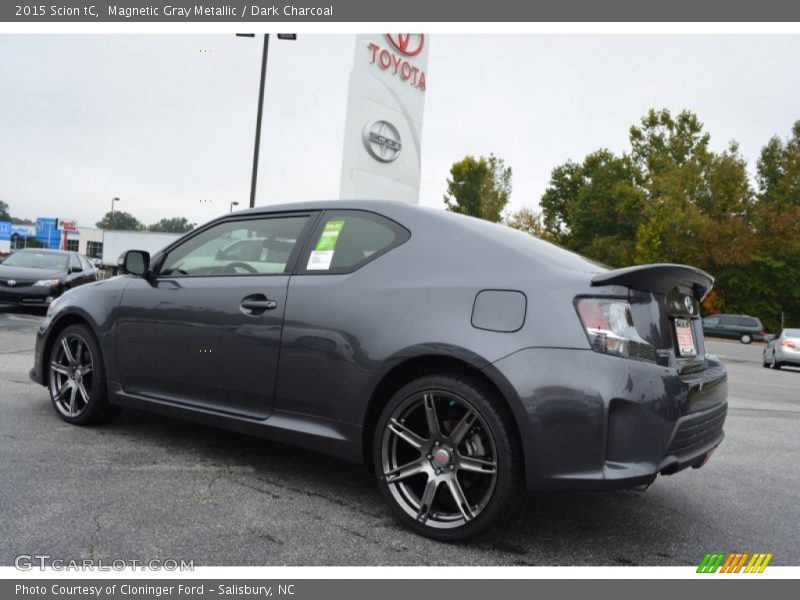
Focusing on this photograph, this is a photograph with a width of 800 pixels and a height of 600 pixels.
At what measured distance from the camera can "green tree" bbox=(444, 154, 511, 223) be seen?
2158 inches

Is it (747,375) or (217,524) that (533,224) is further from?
(217,524)

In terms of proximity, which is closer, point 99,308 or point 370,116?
point 99,308

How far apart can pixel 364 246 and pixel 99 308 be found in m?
2.11

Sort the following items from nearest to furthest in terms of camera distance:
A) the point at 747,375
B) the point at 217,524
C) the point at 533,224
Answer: the point at 217,524 < the point at 747,375 < the point at 533,224

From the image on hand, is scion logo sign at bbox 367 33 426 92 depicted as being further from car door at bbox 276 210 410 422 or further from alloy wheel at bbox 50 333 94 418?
car door at bbox 276 210 410 422

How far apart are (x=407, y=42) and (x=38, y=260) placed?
13.4 meters

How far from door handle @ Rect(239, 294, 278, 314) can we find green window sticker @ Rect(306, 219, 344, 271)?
0.27m

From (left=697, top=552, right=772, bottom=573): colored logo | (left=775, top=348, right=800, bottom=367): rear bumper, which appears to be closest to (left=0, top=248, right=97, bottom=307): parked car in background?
(left=697, top=552, right=772, bottom=573): colored logo

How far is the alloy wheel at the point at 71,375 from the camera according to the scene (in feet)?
14.4

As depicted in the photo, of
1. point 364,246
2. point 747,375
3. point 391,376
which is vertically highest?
point 364,246

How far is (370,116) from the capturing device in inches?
799

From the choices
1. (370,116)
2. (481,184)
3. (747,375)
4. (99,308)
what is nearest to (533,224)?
(481,184)

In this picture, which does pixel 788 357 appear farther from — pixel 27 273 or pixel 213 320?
pixel 27 273

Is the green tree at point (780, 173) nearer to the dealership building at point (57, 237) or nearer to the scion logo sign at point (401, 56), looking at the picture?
the scion logo sign at point (401, 56)
